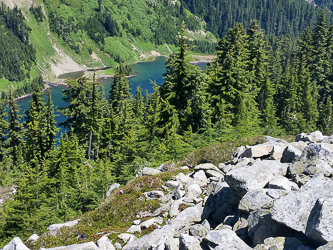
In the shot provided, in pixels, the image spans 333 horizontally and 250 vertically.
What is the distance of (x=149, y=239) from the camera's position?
8.81m

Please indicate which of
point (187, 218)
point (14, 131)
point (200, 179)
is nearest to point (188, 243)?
point (187, 218)

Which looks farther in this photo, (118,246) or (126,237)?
(126,237)

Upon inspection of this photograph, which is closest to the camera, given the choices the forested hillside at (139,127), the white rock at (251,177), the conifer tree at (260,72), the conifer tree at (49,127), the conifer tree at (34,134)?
the white rock at (251,177)

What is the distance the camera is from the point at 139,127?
2969 centimetres

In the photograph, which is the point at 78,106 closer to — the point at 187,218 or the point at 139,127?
the point at 139,127

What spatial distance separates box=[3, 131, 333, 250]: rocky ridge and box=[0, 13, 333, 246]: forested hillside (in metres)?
3.40

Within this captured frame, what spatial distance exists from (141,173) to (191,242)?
36.7 feet

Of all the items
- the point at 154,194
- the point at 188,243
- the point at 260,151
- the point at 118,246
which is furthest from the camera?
the point at 154,194

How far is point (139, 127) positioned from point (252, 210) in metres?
22.3

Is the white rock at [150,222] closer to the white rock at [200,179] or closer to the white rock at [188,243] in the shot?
the white rock at [200,179]

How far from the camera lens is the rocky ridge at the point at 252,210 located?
6598 millimetres

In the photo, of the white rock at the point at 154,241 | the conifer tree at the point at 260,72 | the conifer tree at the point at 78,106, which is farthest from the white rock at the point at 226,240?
the conifer tree at the point at 260,72

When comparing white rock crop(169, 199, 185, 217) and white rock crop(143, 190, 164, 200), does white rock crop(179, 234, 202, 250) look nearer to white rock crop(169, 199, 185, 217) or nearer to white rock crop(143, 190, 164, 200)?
white rock crop(169, 199, 185, 217)

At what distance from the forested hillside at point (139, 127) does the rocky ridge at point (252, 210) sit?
11.2 feet
